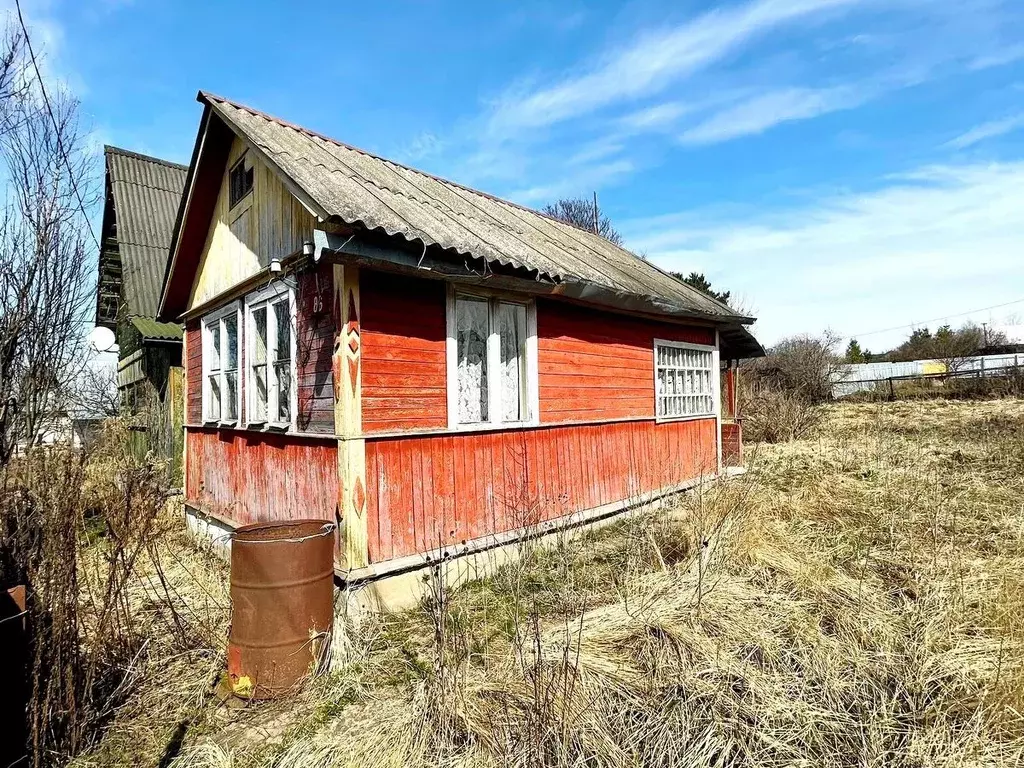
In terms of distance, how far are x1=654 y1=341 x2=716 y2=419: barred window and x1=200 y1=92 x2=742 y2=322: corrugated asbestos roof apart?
73cm

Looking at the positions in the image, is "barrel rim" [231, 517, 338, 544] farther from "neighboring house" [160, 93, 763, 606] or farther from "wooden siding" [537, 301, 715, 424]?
"wooden siding" [537, 301, 715, 424]

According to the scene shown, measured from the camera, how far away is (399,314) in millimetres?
5262

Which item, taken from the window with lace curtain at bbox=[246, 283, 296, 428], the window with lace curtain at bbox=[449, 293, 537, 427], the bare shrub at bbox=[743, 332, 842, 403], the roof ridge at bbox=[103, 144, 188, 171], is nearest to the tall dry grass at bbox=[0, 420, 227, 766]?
the window with lace curtain at bbox=[246, 283, 296, 428]

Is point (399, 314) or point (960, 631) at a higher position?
point (399, 314)

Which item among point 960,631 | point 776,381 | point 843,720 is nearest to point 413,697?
point 843,720

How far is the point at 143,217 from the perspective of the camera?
13.3 meters

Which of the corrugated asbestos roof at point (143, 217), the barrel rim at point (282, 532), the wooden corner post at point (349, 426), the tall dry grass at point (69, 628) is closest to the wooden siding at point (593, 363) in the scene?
the wooden corner post at point (349, 426)

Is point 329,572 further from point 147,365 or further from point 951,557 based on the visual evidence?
point 147,365

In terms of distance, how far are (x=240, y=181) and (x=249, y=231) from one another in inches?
31.1

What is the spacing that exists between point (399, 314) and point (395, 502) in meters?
1.71

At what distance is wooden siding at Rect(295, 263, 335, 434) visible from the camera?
17.1 feet

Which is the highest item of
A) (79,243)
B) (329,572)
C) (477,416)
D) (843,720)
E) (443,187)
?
(443,187)

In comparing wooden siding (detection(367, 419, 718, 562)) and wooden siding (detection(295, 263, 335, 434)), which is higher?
wooden siding (detection(295, 263, 335, 434))

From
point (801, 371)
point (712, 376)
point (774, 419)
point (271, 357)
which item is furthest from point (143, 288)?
point (801, 371)
